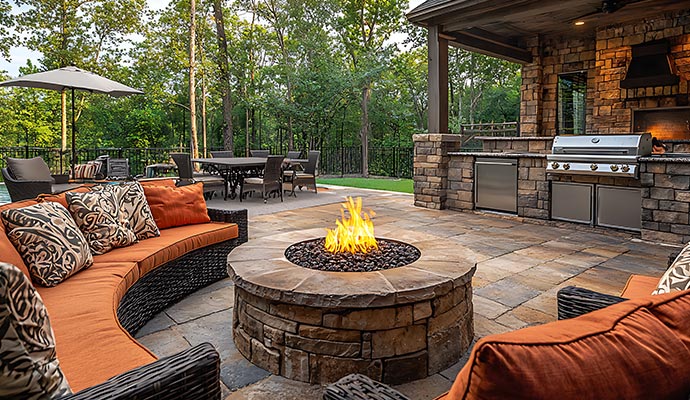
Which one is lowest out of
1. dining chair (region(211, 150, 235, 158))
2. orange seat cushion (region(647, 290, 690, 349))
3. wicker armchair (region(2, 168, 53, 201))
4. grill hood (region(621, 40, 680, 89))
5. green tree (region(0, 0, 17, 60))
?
orange seat cushion (region(647, 290, 690, 349))

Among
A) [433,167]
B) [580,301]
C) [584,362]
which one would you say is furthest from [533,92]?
[584,362]

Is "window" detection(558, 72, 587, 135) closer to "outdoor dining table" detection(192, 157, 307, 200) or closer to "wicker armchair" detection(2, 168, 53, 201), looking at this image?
"outdoor dining table" detection(192, 157, 307, 200)

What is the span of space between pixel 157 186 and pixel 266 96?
10798 mm

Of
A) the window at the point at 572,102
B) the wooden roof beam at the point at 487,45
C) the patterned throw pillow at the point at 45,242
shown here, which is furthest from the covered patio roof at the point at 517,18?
the patterned throw pillow at the point at 45,242

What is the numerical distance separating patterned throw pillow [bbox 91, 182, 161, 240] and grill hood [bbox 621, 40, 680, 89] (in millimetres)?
8582

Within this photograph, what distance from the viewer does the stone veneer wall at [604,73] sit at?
7.85 meters

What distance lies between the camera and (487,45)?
8.72 metres

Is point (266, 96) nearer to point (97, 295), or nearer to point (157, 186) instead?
point (157, 186)

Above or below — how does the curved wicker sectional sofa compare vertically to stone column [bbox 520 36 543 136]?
below

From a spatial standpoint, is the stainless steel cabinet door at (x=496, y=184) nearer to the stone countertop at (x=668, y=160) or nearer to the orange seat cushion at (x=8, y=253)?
the stone countertop at (x=668, y=160)

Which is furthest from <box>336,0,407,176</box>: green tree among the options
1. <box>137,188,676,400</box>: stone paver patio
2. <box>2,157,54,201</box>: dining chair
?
<box>2,157,54,201</box>: dining chair

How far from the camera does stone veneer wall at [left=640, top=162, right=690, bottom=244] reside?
4715 millimetres

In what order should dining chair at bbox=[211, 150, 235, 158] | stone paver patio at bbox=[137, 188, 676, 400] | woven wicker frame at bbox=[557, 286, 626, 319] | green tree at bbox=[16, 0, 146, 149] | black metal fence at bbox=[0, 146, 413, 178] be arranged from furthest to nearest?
1. black metal fence at bbox=[0, 146, 413, 178]
2. green tree at bbox=[16, 0, 146, 149]
3. dining chair at bbox=[211, 150, 235, 158]
4. stone paver patio at bbox=[137, 188, 676, 400]
5. woven wicker frame at bbox=[557, 286, 626, 319]

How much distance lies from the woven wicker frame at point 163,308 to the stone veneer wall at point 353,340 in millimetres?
752
